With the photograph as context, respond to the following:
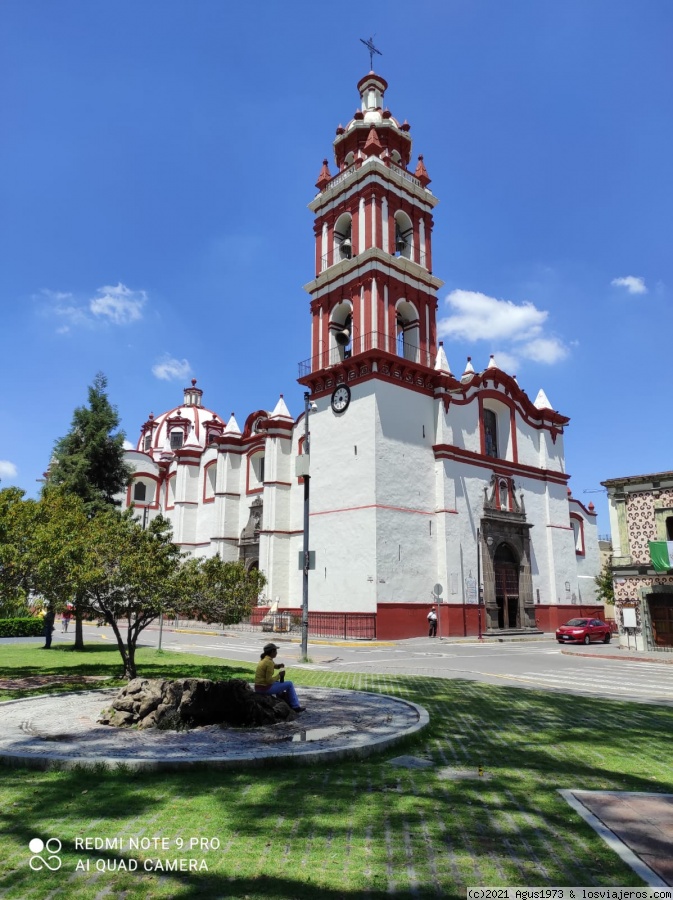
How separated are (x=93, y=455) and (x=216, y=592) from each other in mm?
16825

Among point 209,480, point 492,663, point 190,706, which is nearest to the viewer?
point 190,706

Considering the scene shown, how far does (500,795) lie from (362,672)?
1060cm

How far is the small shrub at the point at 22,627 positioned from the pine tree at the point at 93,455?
6636 mm

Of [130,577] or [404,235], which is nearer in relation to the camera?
[130,577]

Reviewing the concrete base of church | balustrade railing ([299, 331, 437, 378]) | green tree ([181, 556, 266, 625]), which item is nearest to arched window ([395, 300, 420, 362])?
balustrade railing ([299, 331, 437, 378])

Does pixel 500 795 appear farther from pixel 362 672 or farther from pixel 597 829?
pixel 362 672

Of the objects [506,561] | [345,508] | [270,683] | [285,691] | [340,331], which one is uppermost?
[340,331]

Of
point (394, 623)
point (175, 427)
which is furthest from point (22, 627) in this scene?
point (175, 427)

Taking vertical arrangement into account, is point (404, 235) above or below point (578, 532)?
above

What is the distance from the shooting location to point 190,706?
7926 millimetres

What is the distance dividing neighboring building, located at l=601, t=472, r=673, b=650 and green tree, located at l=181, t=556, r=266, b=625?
57.4ft

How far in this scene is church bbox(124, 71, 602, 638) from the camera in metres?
30.0

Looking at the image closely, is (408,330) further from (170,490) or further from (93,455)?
(170,490)

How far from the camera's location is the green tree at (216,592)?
1306 cm
